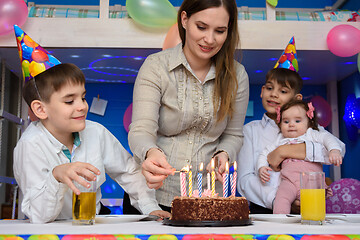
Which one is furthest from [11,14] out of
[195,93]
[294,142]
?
[294,142]

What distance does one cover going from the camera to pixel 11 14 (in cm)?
265

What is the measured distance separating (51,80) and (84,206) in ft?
1.83

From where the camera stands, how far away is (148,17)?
9.00ft

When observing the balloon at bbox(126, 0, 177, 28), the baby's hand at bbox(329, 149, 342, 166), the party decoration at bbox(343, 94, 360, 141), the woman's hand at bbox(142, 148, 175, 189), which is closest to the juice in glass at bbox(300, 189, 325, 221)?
the woman's hand at bbox(142, 148, 175, 189)

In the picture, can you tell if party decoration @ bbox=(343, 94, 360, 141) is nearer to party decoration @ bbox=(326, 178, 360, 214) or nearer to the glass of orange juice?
party decoration @ bbox=(326, 178, 360, 214)

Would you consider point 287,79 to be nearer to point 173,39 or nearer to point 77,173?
point 173,39

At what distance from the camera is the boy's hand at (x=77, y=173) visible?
95cm

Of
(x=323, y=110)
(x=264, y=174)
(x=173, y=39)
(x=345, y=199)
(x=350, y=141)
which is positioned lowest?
(x=345, y=199)

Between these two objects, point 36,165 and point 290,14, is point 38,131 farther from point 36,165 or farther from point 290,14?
point 290,14

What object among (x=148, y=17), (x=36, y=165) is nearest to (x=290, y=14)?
(x=148, y=17)

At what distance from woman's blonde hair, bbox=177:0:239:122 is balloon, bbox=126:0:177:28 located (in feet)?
3.83

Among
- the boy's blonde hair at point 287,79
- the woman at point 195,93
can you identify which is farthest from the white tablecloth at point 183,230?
the boy's blonde hair at point 287,79

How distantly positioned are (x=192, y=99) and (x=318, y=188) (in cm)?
66

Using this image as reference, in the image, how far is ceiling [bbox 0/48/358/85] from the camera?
10.0 ft
